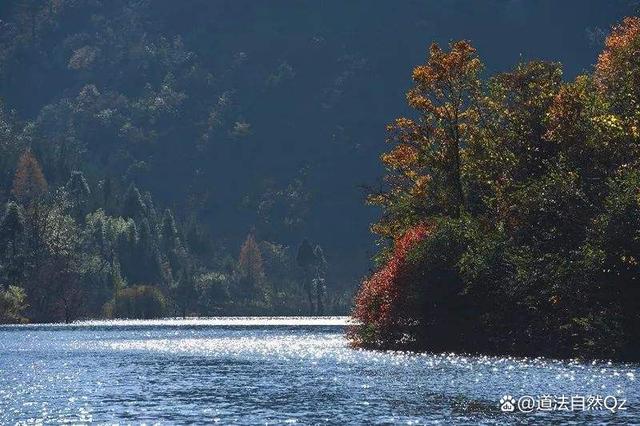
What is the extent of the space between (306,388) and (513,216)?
27.7 meters

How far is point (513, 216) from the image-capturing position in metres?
84.8

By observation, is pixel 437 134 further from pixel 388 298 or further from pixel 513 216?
pixel 388 298

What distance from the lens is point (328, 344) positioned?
11581 centimetres

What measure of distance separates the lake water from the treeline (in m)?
3.21

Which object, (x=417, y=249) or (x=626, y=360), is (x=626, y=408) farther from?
(x=417, y=249)

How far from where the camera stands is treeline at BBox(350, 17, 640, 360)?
7394 cm

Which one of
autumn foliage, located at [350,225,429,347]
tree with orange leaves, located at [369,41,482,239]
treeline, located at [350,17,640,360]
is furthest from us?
tree with orange leaves, located at [369,41,482,239]

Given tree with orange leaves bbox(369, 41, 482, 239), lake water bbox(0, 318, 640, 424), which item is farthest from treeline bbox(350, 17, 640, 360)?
lake water bbox(0, 318, 640, 424)

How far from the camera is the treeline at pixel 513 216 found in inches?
2911

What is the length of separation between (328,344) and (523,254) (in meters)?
38.3

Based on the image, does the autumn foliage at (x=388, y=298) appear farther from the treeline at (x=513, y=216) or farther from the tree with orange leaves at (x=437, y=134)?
the tree with orange leaves at (x=437, y=134)

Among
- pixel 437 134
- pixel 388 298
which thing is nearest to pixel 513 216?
pixel 388 298

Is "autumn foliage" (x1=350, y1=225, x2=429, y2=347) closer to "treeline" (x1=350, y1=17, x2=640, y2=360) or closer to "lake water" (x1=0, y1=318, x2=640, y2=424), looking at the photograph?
"treeline" (x1=350, y1=17, x2=640, y2=360)

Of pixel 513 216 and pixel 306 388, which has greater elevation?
pixel 513 216
